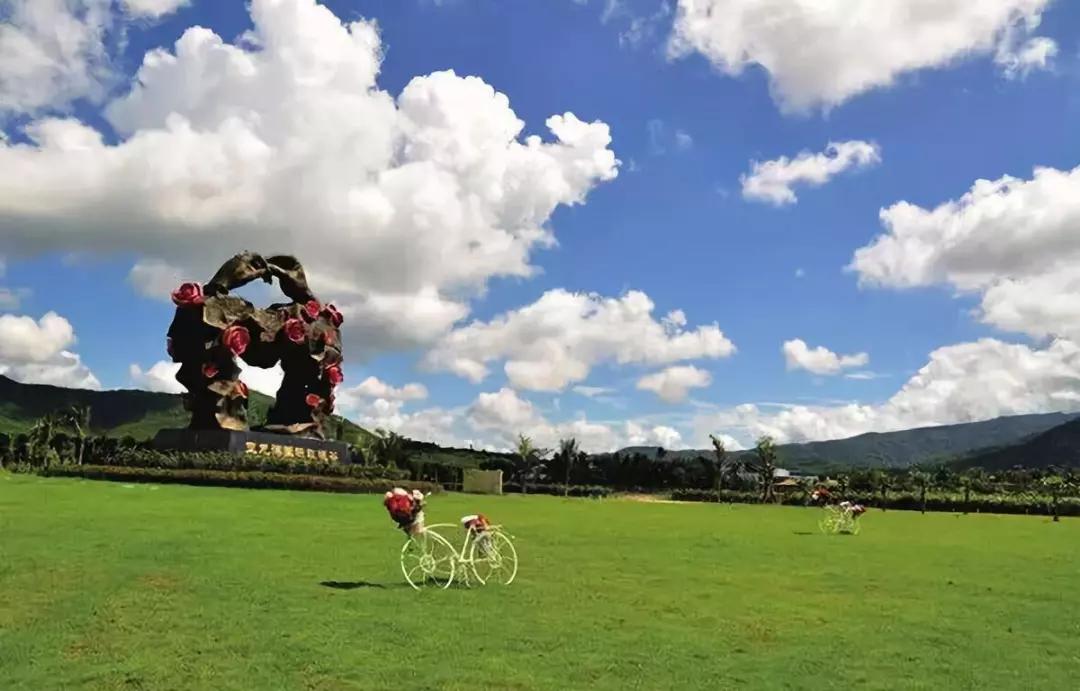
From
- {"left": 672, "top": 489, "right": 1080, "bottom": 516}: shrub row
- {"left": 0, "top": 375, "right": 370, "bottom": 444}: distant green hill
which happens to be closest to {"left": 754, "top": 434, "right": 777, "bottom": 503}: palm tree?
{"left": 672, "top": 489, "right": 1080, "bottom": 516}: shrub row

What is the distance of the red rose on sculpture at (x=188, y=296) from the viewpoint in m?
42.7

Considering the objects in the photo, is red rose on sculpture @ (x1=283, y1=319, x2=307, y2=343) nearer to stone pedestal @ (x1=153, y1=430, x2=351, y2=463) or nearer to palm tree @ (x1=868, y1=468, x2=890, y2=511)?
stone pedestal @ (x1=153, y1=430, x2=351, y2=463)

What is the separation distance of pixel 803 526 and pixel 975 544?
23.6 ft

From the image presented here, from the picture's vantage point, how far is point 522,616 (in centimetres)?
1066

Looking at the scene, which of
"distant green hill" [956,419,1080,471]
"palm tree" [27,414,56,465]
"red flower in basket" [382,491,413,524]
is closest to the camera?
"red flower in basket" [382,491,413,524]

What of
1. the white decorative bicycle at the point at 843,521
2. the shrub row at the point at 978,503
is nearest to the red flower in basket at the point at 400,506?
the white decorative bicycle at the point at 843,521

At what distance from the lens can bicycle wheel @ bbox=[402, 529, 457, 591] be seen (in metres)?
12.7

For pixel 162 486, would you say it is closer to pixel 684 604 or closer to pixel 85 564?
pixel 85 564

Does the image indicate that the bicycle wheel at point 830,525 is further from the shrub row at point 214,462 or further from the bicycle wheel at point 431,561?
the shrub row at point 214,462

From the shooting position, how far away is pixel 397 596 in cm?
1172

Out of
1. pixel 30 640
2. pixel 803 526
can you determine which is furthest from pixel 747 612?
pixel 803 526

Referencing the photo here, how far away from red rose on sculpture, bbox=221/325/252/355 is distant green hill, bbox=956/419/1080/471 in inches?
6510

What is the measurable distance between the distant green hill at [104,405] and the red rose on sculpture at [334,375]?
11132 centimetres

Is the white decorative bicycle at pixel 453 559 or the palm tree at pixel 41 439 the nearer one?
the white decorative bicycle at pixel 453 559
